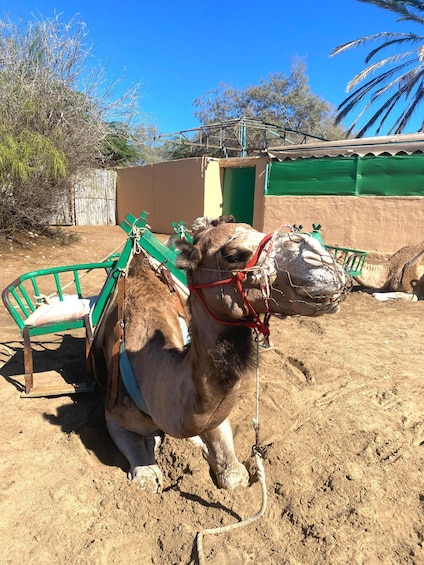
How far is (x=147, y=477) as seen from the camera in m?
2.88

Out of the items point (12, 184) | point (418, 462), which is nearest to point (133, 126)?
point (12, 184)

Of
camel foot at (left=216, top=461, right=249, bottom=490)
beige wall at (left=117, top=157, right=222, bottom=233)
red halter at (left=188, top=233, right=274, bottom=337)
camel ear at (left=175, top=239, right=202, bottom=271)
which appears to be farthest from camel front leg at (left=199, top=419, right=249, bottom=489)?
beige wall at (left=117, top=157, right=222, bottom=233)

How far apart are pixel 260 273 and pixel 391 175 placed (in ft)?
29.6

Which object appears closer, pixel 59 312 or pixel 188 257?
pixel 188 257

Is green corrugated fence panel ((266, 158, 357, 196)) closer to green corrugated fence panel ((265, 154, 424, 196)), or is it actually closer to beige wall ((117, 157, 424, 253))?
green corrugated fence panel ((265, 154, 424, 196))

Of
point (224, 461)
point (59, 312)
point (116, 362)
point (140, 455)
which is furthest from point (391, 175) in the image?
point (140, 455)

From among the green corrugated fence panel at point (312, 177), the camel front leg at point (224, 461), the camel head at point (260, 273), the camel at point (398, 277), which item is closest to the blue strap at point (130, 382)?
the camel front leg at point (224, 461)

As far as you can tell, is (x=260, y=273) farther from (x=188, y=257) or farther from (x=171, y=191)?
(x=171, y=191)

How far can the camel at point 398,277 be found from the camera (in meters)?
7.98

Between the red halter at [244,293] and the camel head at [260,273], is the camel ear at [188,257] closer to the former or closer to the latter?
the camel head at [260,273]

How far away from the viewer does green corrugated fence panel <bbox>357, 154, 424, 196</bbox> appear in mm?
9164

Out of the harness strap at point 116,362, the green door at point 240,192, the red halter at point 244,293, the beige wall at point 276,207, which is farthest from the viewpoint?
the green door at point 240,192

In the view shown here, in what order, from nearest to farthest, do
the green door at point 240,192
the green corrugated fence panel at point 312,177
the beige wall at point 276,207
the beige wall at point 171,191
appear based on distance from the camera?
the beige wall at point 276,207 < the green corrugated fence panel at point 312,177 < the green door at point 240,192 < the beige wall at point 171,191

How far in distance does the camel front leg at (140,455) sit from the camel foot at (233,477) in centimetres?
43
